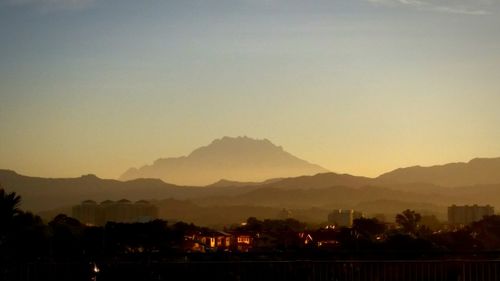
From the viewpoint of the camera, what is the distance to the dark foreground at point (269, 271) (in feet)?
71.8

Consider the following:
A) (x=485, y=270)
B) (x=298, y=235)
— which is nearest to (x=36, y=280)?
(x=485, y=270)

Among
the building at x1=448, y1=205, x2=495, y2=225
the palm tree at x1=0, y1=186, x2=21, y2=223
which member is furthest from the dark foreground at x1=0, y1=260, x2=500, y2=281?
the building at x1=448, y1=205, x2=495, y2=225

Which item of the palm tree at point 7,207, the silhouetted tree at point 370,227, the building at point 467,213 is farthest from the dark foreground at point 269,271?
the building at point 467,213

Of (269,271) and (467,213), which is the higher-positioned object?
(467,213)

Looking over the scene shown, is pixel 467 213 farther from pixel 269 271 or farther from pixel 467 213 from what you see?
pixel 269 271

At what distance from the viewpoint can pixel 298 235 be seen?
96562 mm

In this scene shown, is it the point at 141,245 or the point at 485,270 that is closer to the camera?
the point at 485,270

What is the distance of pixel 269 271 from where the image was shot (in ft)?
74.3

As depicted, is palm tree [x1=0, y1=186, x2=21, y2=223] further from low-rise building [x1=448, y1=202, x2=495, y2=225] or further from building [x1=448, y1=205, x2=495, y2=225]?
building [x1=448, y1=205, x2=495, y2=225]

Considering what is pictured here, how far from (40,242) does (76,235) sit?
12520mm

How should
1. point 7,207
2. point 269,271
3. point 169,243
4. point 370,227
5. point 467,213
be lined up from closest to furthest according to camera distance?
point 269,271 < point 7,207 < point 169,243 < point 370,227 < point 467,213

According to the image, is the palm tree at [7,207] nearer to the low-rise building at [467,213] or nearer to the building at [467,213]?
the low-rise building at [467,213]

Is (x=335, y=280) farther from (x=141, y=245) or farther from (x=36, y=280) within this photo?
(x=141, y=245)

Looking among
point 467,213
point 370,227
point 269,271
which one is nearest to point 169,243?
point 370,227
